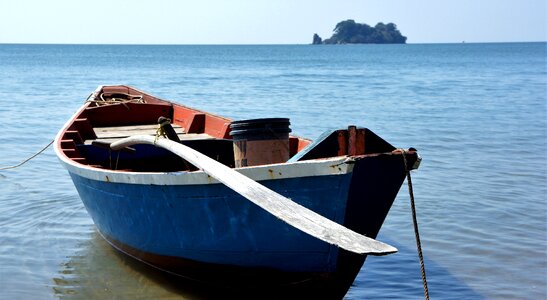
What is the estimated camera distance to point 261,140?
6.78 m

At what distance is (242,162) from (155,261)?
1.36 meters

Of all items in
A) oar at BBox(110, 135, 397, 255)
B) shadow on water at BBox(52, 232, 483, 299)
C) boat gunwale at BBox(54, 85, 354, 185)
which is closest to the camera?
oar at BBox(110, 135, 397, 255)

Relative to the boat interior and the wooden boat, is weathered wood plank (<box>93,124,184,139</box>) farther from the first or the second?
the wooden boat

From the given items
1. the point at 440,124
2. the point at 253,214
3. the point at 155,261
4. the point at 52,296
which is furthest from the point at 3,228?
the point at 440,124

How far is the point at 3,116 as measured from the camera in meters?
23.4

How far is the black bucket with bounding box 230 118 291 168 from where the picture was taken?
677 centimetres

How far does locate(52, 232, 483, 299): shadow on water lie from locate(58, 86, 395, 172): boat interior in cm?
110

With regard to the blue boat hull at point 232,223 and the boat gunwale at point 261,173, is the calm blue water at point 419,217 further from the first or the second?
the boat gunwale at point 261,173

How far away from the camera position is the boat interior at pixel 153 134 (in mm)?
5934

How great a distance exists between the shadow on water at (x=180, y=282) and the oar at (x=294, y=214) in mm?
1438

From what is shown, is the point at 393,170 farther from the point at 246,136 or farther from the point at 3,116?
the point at 3,116

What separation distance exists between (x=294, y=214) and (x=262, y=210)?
107 centimetres

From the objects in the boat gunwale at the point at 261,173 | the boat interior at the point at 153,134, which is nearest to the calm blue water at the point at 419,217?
the boat interior at the point at 153,134

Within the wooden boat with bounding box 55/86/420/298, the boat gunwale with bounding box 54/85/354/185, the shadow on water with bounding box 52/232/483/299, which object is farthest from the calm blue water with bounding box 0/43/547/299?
the boat gunwale with bounding box 54/85/354/185
